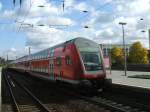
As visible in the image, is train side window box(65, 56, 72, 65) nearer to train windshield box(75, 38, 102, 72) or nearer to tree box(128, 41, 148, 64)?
train windshield box(75, 38, 102, 72)

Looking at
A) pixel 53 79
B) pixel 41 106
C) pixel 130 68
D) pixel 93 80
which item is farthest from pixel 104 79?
pixel 130 68

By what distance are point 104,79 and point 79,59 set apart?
1.85 metres

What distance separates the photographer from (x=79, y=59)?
19.2 meters

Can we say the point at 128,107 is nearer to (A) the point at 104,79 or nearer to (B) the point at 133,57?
(A) the point at 104,79

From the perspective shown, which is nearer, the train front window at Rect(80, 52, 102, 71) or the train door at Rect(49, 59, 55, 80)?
the train front window at Rect(80, 52, 102, 71)

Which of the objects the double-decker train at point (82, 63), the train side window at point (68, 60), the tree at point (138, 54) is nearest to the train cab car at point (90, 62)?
the double-decker train at point (82, 63)

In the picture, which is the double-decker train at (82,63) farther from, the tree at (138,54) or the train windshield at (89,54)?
the tree at (138,54)

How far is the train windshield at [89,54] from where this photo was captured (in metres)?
19.4

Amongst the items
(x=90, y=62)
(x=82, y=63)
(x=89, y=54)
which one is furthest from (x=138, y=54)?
(x=82, y=63)

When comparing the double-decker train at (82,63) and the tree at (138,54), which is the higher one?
the tree at (138,54)

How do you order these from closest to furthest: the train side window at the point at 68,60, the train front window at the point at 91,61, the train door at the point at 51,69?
the train front window at the point at 91,61
the train side window at the point at 68,60
the train door at the point at 51,69

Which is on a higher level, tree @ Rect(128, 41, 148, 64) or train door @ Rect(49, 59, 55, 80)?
tree @ Rect(128, 41, 148, 64)

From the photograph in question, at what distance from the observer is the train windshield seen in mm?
19406

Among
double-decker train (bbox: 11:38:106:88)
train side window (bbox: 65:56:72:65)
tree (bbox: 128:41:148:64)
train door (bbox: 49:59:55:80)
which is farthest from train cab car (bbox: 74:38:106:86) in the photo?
tree (bbox: 128:41:148:64)
